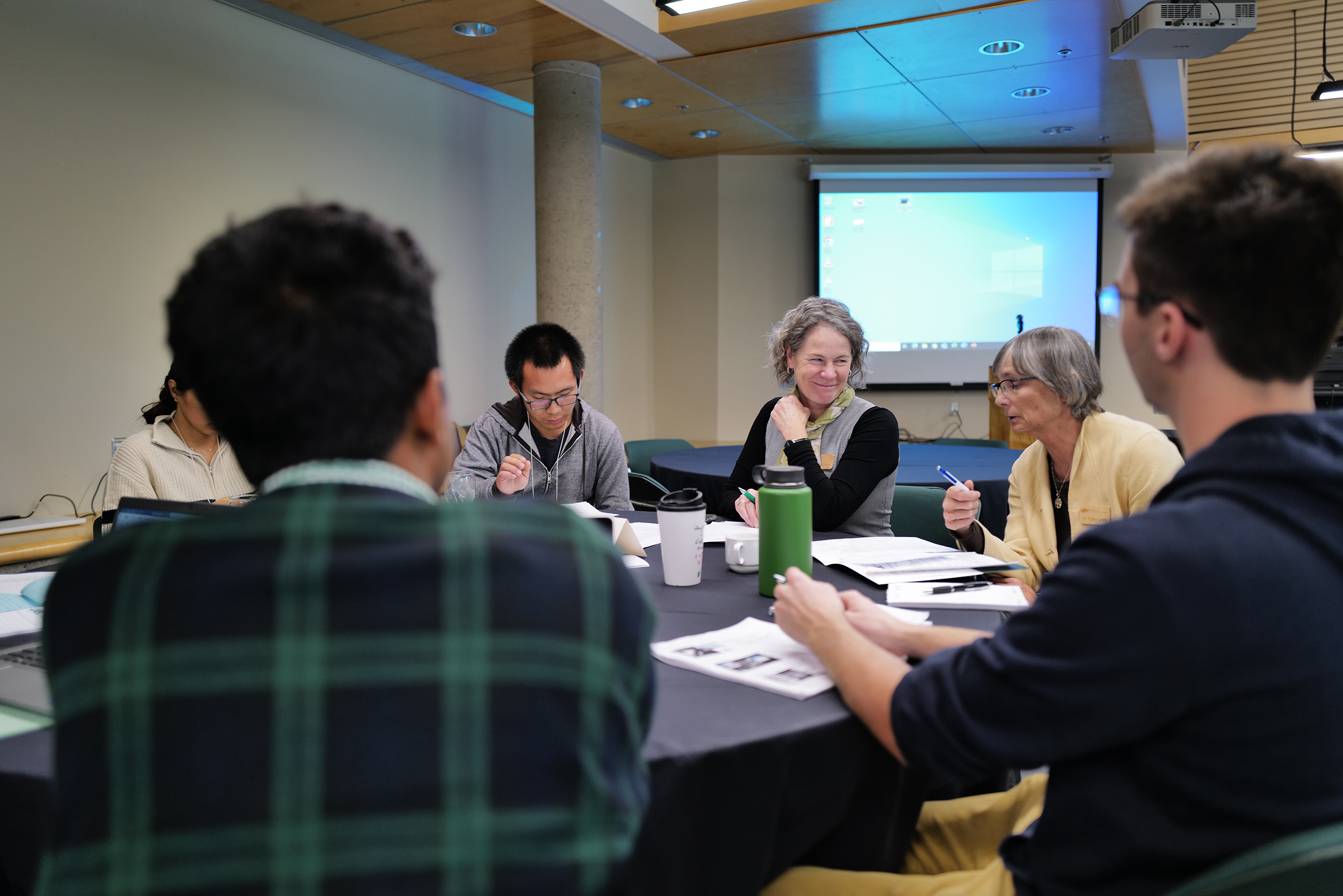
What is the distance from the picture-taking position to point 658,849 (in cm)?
97

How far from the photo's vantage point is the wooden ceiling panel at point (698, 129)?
6.58m

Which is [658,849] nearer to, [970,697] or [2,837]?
[970,697]

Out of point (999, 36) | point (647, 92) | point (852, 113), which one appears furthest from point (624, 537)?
point (852, 113)

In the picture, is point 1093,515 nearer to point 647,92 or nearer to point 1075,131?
point 647,92

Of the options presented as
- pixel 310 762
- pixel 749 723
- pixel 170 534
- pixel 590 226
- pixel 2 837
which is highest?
pixel 590 226

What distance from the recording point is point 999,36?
4781 mm

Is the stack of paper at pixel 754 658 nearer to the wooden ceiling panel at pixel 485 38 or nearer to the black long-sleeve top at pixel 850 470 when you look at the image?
the black long-sleeve top at pixel 850 470

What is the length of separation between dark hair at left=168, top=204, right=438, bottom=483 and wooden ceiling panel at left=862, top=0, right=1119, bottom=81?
4573mm

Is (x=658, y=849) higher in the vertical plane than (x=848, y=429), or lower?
lower

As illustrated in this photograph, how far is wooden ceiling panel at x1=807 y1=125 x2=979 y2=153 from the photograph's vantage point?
7086 millimetres

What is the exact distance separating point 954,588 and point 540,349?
5.23ft

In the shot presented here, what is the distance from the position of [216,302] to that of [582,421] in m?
2.21

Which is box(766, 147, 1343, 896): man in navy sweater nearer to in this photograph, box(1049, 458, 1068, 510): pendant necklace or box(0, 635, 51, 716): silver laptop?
box(0, 635, 51, 716): silver laptop

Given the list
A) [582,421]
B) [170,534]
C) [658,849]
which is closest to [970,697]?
[658,849]
